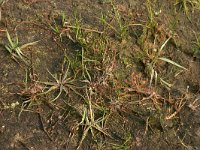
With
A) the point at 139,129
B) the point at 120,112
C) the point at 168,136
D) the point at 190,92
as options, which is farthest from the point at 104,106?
the point at 190,92

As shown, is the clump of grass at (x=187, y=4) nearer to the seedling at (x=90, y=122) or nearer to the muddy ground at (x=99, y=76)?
the muddy ground at (x=99, y=76)

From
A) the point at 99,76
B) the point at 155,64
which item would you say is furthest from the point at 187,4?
the point at 99,76

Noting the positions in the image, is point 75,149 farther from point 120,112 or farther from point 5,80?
point 5,80

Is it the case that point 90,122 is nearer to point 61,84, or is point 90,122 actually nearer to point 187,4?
point 61,84

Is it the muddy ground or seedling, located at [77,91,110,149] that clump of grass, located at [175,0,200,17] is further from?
seedling, located at [77,91,110,149]

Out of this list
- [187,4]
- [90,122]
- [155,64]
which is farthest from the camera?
[187,4]

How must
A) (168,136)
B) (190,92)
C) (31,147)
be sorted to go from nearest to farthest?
(31,147) < (168,136) < (190,92)

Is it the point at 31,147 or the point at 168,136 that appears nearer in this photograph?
the point at 31,147

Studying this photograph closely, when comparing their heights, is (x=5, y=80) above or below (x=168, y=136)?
above
